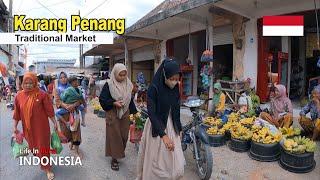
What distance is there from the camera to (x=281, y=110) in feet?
21.6

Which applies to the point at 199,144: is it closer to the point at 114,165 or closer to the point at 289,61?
the point at 114,165

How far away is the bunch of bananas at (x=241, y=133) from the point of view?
5871mm

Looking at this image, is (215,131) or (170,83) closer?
(170,83)

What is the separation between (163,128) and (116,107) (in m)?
1.81

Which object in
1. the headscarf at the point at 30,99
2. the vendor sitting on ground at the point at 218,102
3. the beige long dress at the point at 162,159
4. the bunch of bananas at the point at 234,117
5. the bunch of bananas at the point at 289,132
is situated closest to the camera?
the beige long dress at the point at 162,159

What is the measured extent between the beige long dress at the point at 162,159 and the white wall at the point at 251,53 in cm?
A: 650

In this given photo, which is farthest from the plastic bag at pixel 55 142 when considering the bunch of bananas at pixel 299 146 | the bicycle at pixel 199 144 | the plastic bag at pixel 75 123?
the bunch of bananas at pixel 299 146

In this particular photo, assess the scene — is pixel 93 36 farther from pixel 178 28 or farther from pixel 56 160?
pixel 56 160

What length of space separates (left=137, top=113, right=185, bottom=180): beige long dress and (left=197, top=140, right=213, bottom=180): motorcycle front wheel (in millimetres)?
911

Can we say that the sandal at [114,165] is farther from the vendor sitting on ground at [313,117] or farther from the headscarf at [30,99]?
the vendor sitting on ground at [313,117]

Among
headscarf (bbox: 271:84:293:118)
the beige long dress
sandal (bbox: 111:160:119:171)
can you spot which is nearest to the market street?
sandal (bbox: 111:160:119:171)

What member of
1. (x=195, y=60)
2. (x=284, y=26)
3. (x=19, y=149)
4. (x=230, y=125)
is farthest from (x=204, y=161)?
(x=195, y=60)

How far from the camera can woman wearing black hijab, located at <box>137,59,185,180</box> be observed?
3.51 m

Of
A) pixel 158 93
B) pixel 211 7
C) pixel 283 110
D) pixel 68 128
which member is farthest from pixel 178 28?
pixel 158 93
